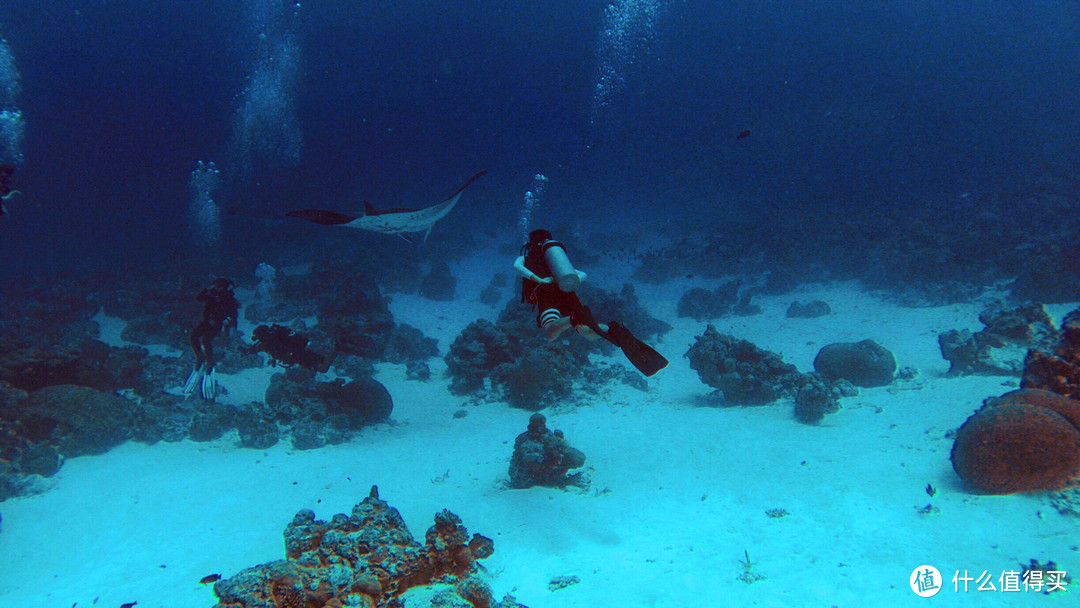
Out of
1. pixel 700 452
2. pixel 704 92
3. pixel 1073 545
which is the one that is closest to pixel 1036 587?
pixel 1073 545

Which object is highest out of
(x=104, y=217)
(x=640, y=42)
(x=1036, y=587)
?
(x=640, y=42)

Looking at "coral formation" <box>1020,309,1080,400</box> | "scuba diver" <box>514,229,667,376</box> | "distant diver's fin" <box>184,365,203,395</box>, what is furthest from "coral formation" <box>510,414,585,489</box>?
"distant diver's fin" <box>184,365,203,395</box>

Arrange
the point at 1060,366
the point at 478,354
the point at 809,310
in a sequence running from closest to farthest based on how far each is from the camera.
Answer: the point at 1060,366 < the point at 478,354 < the point at 809,310

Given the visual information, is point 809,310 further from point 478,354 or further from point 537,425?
point 537,425

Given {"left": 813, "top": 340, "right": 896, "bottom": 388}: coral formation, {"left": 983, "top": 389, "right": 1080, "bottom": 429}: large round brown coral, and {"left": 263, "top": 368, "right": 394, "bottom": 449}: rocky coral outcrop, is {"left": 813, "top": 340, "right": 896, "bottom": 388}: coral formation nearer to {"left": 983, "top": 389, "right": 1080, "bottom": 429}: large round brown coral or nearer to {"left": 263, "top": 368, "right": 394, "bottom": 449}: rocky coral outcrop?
{"left": 983, "top": 389, "right": 1080, "bottom": 429}: large round brown coral

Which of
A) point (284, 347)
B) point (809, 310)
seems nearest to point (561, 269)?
point (284, 347)

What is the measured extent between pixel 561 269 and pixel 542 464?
10.8ft

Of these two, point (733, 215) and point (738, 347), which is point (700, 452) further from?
point (733, 215)

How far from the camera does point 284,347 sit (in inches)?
342

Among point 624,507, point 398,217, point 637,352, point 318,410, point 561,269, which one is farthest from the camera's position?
point 318,410

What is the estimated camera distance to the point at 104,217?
1351 inches

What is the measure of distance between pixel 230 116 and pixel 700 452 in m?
52.3

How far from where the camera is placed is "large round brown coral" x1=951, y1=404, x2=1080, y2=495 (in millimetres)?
4320

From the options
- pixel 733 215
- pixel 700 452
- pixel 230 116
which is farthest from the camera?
pixel 230 116
